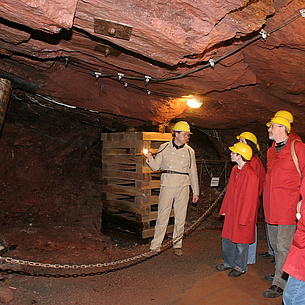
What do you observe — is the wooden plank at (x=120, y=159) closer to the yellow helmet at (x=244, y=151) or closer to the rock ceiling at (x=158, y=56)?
the rock ceiling at (x=158, y=56)

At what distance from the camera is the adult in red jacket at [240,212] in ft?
13.7

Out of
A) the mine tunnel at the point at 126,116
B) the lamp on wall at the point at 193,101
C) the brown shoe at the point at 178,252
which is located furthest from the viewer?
the lamp on wall at the point at 193,101

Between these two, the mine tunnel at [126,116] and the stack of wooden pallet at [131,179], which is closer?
the mine tunnel at [126,116]

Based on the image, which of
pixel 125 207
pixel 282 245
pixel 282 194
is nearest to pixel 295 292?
pixel 282 245

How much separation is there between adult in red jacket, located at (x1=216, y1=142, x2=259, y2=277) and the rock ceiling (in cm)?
133

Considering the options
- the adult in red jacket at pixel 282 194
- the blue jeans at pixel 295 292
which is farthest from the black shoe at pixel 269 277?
the blue jeans at pixel 295 292

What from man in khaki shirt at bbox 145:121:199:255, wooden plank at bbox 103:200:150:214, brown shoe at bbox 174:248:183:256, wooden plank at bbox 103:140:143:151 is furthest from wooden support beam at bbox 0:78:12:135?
brown shoe at bbox 174:248:183:256

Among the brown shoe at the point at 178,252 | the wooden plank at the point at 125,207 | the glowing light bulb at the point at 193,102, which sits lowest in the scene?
the brown shoe at the point at 178,252

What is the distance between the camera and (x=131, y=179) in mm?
6426

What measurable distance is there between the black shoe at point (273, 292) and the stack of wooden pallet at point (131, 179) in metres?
2.89

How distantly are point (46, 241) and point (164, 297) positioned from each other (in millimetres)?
3396

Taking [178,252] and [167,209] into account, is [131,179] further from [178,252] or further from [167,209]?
[178,252]

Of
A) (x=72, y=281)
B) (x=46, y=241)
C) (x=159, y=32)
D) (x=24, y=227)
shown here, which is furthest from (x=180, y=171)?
(x=24, y=227)

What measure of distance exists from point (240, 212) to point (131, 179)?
2.81 m
